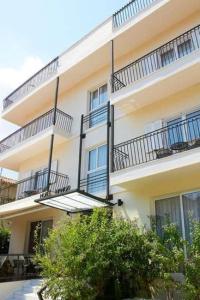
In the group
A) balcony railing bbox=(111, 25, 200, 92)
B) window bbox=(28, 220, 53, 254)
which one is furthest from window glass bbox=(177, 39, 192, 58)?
window bbox=(28, 220, 53, 254)

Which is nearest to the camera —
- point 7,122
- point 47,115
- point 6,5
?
point 6,5

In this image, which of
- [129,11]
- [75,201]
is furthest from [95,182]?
[129,11]

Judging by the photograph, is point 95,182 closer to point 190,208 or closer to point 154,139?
point 154,139

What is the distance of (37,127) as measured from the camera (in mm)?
19422

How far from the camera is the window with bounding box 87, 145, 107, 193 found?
1438 cm

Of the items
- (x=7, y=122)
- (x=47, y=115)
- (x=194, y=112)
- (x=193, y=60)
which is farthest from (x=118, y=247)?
(x=7, y=122)

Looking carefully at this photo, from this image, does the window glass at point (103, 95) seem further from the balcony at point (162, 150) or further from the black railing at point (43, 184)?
the black railing at point (43, 184)

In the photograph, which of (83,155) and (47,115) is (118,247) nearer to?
(83,155)

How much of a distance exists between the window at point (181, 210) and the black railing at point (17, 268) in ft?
20.6

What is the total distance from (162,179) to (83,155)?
225 inches

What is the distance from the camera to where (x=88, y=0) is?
531 inches

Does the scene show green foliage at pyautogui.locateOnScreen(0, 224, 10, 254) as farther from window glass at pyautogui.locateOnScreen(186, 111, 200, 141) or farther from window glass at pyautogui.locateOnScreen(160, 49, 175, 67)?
window glass at pyautogui.locateOnScreen(160, 49, 175, 67)

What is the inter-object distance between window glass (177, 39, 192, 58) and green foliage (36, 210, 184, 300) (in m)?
8.30

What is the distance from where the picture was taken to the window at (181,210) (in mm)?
10531
